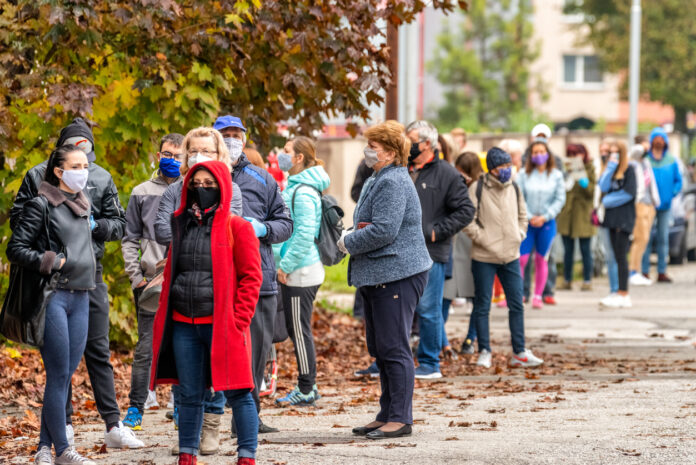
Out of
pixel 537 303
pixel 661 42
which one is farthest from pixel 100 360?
pixel 661 42

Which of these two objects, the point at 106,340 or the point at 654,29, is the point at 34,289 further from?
the point at 654,29

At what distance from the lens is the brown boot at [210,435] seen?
7.20 metres

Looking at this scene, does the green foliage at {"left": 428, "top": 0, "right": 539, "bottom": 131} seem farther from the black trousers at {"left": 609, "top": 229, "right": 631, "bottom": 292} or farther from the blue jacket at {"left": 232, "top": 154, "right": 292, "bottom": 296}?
the blue jacket at {"left": 232, "top": 154, "right": 292, "bottom": 296}

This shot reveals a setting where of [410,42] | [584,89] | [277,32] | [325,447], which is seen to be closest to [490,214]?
[277,32]

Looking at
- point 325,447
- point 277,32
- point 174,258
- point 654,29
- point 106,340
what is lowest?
point 325,447

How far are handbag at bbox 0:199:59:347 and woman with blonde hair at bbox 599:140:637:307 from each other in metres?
10.1

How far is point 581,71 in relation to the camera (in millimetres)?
68250

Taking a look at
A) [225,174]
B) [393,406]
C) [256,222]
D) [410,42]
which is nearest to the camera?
[225,174]

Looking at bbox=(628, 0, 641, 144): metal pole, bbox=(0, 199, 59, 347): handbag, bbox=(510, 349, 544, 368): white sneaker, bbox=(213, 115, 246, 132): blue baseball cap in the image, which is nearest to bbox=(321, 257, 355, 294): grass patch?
bbox=(510, 349, 544, 368): white sneaker

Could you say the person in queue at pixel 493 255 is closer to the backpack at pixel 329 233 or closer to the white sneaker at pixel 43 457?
the backpack at pixel 329 233

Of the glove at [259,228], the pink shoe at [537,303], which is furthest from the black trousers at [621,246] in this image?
the glove at [259,228]

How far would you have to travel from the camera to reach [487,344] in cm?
1110

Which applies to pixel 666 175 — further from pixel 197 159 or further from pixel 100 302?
pixel 197 159

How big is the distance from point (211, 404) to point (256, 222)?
40.9 inches
